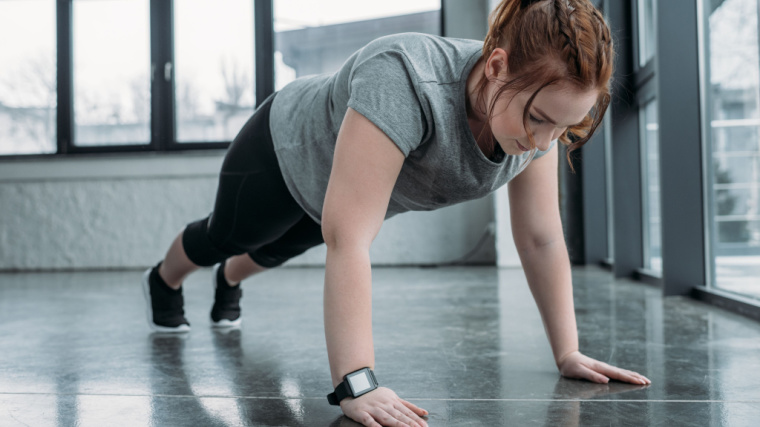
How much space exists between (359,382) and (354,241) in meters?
0.18

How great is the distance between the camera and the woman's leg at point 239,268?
1642 mm

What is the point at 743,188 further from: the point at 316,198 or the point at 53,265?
the point at 53,265

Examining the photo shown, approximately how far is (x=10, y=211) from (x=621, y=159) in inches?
147

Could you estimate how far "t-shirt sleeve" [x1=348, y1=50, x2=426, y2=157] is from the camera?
2.87 feet

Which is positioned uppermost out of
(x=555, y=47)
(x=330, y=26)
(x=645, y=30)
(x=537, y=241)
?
(x=330, y=26)

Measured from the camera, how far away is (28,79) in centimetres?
448

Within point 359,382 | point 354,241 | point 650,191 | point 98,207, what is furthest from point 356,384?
point 98,207

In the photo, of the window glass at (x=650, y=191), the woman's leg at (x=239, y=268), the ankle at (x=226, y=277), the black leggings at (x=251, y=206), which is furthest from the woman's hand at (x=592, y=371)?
the window glass at (x=650, y=191)

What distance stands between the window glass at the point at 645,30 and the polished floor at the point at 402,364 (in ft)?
3.61

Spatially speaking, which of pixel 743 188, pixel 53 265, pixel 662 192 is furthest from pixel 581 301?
pixel 53 265

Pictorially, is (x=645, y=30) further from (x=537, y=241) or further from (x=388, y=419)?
(x=388, y=419)

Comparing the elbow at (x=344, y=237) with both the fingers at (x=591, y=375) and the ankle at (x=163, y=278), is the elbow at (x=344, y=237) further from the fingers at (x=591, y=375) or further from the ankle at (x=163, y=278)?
the ankle at (x=163, y=278)

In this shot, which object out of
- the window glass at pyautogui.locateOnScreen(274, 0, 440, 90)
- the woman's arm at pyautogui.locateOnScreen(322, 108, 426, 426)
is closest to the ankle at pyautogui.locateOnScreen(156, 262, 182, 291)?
the woman's arm at pyautogui.locateOnScreen(322, 108, 426, 426)

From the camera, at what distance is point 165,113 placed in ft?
14.2
